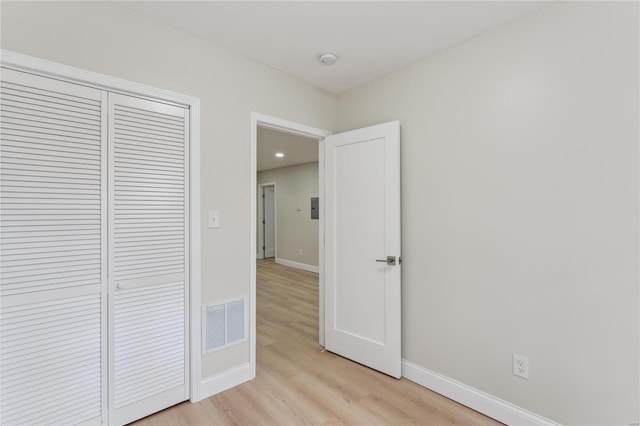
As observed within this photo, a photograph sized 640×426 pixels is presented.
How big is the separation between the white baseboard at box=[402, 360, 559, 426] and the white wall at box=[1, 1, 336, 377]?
1344 mm

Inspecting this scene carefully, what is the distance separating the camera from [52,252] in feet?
5.38

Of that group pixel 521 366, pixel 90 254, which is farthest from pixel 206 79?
pixel 521 366

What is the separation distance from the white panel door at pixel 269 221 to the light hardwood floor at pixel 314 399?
569cm

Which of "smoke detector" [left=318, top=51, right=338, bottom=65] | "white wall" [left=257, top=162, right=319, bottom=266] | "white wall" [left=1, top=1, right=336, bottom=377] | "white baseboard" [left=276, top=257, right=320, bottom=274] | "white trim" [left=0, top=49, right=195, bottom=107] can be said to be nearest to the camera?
"white trim" [left=0, top=49, right=195, bottom=107]

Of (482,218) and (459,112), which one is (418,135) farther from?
(482,218)

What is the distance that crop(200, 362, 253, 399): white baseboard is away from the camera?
217cm

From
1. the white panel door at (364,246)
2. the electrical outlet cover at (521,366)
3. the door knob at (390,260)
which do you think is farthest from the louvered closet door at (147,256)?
the electrical outlet cover at (521,366)

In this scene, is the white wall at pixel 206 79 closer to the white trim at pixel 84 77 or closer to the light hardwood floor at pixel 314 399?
the white trim at pixel 84 77

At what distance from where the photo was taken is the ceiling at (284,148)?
4.76m

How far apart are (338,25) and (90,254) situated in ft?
6.73

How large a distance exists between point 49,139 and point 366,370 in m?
2.67

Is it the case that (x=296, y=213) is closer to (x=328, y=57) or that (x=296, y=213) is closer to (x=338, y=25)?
(x=328, y=57)

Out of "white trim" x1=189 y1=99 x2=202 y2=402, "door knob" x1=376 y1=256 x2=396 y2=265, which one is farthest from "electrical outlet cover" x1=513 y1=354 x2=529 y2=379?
"white trim" x1=189 y1=99 x2=202 y2=402

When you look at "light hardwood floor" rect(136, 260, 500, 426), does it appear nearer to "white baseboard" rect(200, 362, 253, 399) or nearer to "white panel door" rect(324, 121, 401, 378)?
"white baseboard" rect(200, 362, 253, 399)
